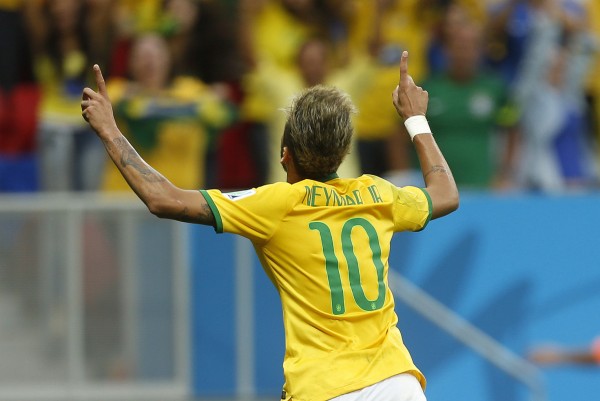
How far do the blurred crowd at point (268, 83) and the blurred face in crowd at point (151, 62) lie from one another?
0.01 meters

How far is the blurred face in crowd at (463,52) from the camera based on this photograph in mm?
10000

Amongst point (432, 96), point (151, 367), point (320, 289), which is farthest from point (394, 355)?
point (432, 96)

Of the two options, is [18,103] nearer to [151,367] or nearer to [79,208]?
[79,208]

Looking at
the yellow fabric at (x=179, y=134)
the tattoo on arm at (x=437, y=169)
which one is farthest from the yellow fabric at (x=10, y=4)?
the tattoo on arm at (x=437, y=169)

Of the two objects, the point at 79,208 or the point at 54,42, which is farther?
the point at 54,42

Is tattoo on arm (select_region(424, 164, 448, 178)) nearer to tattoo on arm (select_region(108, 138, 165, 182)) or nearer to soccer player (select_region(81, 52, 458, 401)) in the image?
soccer player (select_region(81, 52, 458, 401))

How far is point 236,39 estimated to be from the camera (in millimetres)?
9875

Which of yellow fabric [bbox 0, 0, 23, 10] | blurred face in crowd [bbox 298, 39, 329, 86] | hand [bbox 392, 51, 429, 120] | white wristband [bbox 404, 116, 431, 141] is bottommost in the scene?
white wristband [bbox 404, 116, 431, 141]

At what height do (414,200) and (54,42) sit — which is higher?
(54,42)

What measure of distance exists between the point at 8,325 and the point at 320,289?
508cm

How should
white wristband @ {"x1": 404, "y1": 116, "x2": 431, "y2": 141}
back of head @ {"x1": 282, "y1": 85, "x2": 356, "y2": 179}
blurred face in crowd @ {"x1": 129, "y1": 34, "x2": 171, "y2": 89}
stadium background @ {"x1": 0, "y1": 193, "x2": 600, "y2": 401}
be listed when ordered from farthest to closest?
blurred face in crowd @ {"x1": 129, "y1": 34, "x2": 171, "y2": 89}, stadium background @ {"x1": 0, "y1": 193, "x2": 600, "y2": 401}, white wristband @ {"x1": 404, "y1": 116, "x2": 431, "y2": 141}, back of head @ {"x1": 282, "y1": 85, "x2": 356, "y2": 179}

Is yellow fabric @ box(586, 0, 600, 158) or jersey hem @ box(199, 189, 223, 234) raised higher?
yellow fabric @ box(586, 0, 600, 158)

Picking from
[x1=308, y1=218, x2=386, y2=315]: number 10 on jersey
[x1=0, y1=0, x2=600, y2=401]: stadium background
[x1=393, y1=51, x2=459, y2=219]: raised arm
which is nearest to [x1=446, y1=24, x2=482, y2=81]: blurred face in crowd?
[x1=0, y1=0, x2=600, y2=401]: stadium background

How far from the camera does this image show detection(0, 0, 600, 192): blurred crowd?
9.51 metres
